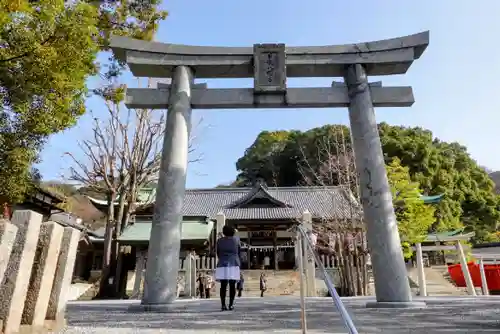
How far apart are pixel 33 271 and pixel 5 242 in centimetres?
81

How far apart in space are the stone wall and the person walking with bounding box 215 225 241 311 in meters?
2.47

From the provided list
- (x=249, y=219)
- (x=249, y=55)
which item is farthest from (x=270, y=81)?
(x=249, y=219)

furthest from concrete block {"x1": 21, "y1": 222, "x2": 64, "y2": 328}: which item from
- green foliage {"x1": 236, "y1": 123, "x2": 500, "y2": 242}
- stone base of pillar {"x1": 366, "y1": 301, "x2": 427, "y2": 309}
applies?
green foliage {"x1": 236, "y1": 123, "x2": 500, "y2": 242}

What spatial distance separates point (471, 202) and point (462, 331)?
133 feet

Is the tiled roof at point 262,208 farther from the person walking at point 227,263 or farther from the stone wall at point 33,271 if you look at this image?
the stone wall at point 33,271

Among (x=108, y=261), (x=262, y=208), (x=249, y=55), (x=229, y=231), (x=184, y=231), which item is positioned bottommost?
(x=229, y=231)

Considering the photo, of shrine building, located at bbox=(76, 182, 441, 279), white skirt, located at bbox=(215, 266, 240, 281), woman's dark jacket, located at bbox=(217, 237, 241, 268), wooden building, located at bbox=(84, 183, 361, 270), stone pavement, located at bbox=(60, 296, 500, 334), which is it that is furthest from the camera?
wooden building, located at bbox=(84, 183, 361, 270)

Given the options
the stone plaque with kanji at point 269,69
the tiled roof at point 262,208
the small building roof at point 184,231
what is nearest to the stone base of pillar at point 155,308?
the stone plaque with kanji at point 269,69

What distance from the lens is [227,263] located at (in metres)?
6.26

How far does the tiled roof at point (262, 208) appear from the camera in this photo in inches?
1033

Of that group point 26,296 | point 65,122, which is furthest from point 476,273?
point 26,296

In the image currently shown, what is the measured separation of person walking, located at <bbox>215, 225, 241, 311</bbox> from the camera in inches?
244

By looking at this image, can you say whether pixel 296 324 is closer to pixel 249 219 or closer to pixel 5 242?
pixel 5 242

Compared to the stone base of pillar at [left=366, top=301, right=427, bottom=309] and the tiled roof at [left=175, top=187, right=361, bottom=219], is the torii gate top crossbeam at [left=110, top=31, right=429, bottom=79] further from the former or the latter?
the tiled roof at [left=175, top=187, right=361, bottom=219]
